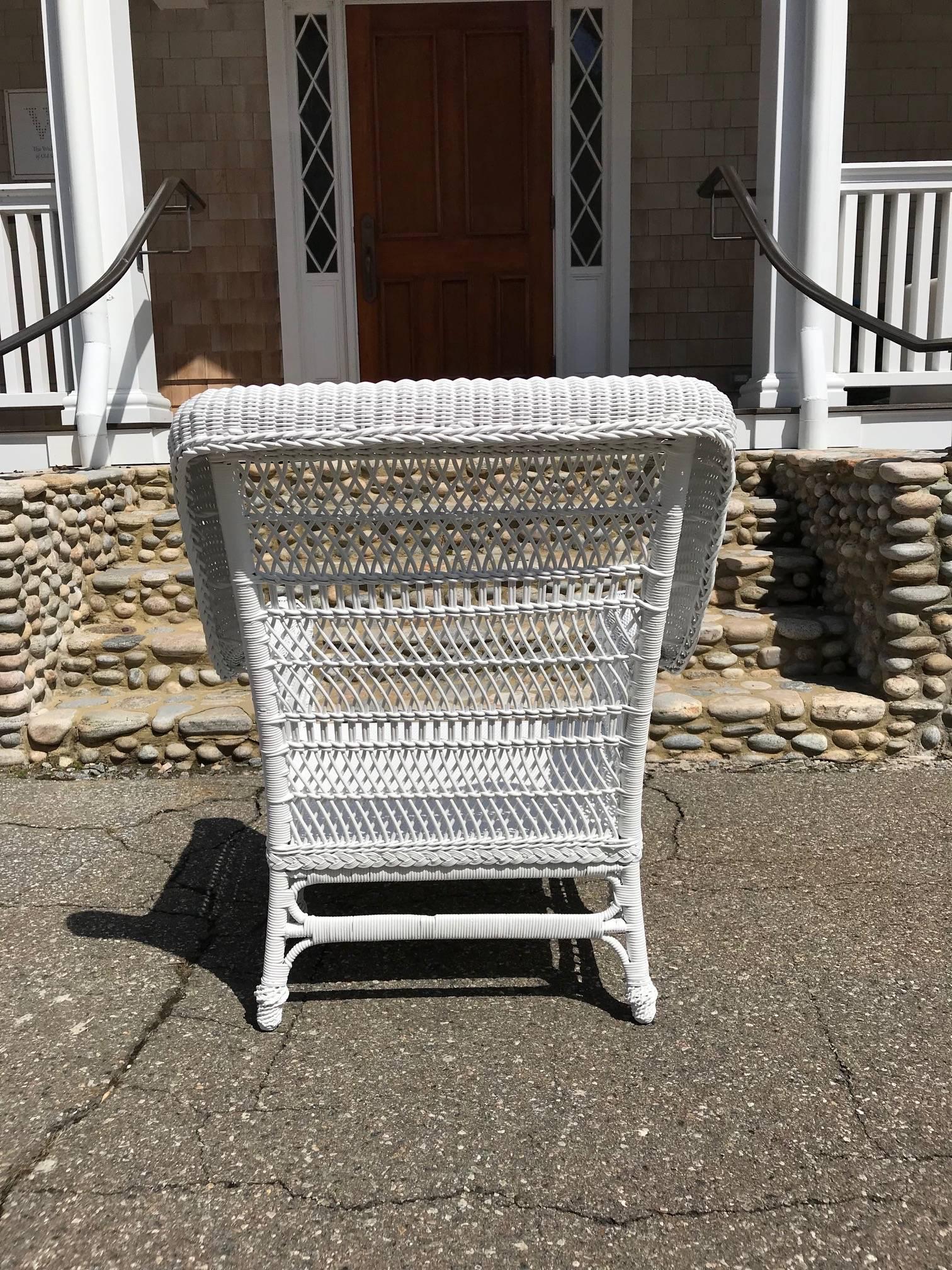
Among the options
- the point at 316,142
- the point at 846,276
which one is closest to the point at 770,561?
the point at 846,276

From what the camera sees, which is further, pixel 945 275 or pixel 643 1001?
pixel 945 275

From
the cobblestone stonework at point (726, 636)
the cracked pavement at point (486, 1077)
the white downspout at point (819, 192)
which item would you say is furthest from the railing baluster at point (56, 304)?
the white downspout at point (819, 192)

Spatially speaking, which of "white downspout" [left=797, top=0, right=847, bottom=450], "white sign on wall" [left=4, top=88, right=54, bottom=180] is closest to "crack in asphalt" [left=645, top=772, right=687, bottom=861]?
"white downspout" [left=797, top=0, right=847, bottom=450]

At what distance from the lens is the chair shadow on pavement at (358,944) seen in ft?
6.60

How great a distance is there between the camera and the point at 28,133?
19.6ft

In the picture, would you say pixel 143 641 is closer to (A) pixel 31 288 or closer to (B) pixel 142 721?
(B) pixel 142 721

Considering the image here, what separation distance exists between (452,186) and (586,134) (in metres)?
0.79

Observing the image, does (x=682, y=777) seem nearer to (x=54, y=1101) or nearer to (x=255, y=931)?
(x=255, y=931)

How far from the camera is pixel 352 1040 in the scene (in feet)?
6.05

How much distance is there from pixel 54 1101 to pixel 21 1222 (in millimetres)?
271

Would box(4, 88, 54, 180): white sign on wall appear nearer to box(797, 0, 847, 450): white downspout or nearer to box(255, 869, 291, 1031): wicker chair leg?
box(797, 0, 847, 450): white downspout

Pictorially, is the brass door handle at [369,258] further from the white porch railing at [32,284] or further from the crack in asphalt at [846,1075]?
the crack in asphalt at [846,1075]

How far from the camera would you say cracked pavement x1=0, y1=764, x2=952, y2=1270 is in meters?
1.40

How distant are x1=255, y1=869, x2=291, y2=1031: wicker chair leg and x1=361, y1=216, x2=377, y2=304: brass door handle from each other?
189 inches
